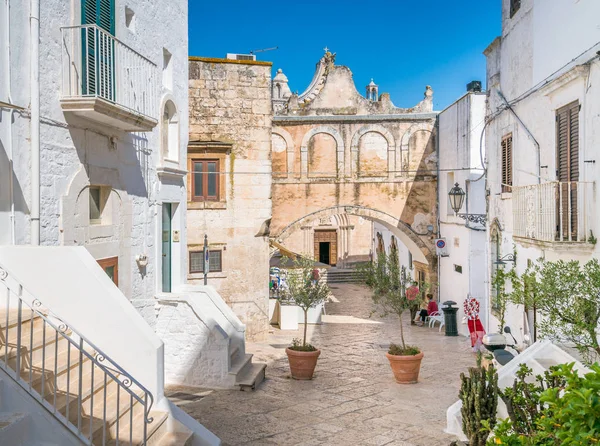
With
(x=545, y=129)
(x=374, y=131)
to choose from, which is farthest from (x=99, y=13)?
(x=374, y=131)

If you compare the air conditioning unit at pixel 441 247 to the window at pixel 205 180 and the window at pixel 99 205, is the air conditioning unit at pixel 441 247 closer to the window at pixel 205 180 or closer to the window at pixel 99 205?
the window at pixel 205 180

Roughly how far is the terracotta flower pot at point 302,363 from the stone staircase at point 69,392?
521 cm

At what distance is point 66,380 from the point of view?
6141 mm

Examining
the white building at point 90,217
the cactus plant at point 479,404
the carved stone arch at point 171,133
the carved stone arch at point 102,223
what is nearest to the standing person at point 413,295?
the white building at point 90,217

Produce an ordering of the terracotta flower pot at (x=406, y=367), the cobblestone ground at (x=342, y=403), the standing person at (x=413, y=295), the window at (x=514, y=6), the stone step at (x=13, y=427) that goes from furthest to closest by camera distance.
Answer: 1. the standing person at (x=413, y=295)
2. the window at (x=514, y=6)
3. the terracotta flower pot at (x=406, y=367)
4. the cobblestone ground at (x=342, y=403)
5. the stone step at (x=13, y=427)

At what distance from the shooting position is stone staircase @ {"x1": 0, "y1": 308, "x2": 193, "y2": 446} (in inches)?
212

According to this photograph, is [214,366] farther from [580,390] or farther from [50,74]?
[580,390]

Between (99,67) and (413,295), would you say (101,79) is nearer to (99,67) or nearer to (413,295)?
(99,67)

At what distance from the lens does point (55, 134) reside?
760 cm

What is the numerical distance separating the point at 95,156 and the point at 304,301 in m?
5.86

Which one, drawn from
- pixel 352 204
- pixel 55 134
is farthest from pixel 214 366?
pixel 352 204

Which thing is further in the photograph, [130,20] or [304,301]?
[304,301]

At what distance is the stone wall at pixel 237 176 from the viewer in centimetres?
1753

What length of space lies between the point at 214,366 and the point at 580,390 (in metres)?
8.73
